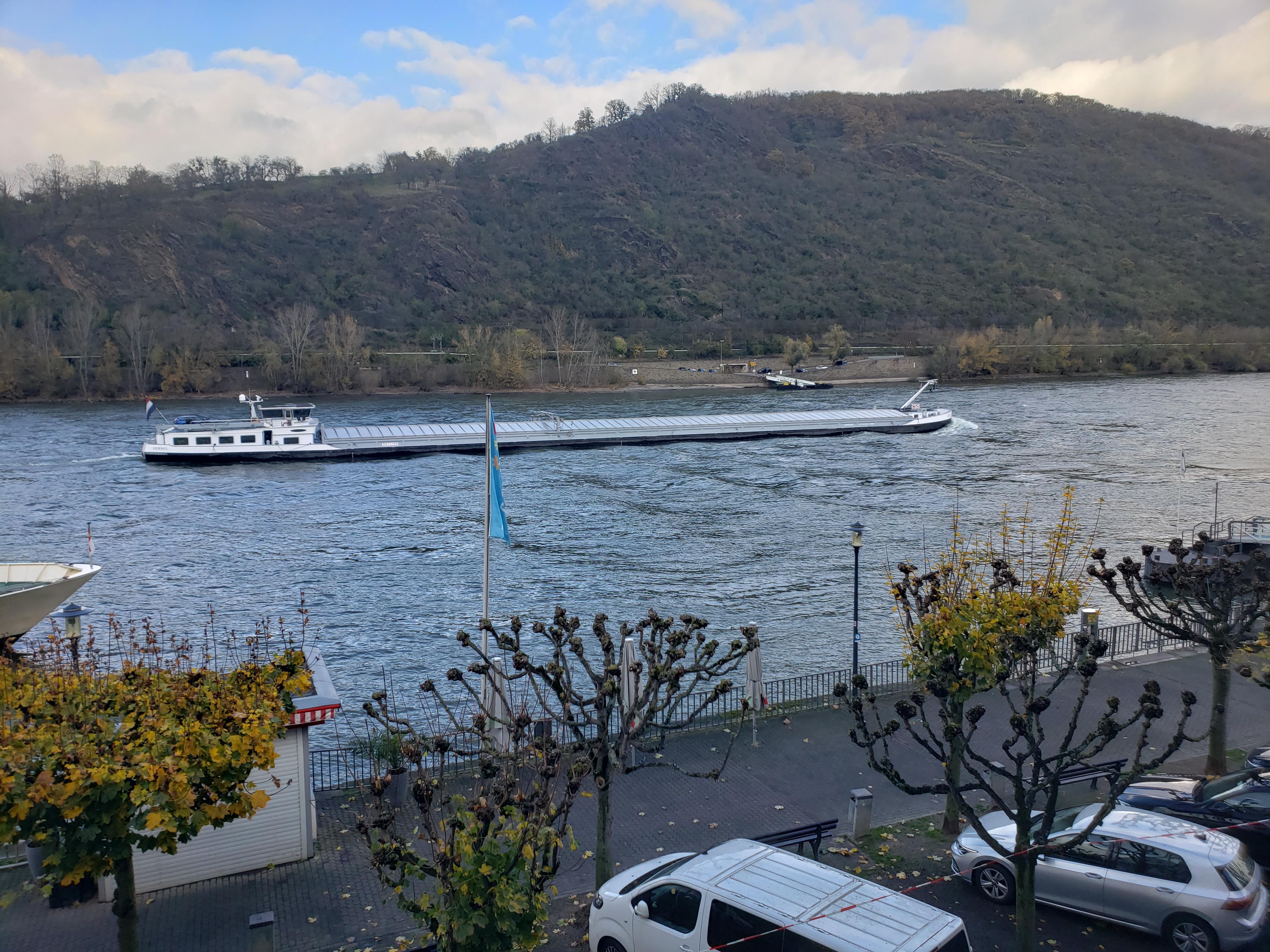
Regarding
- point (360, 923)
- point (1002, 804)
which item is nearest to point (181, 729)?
point (360, 923)

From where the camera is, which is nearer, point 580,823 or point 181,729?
point 181,729

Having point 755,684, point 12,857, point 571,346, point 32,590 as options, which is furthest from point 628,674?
point 571,346

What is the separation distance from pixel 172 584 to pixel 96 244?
107m

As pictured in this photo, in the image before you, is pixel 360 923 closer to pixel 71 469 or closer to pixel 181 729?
pixel 181 729

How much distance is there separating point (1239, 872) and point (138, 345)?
95.3m

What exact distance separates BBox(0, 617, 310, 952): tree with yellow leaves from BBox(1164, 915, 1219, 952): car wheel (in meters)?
8.38

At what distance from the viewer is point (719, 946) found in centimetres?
766

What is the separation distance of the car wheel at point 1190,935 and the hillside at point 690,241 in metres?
108

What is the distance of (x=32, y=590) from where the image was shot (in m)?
19.5

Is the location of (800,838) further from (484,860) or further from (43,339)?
(43,339)

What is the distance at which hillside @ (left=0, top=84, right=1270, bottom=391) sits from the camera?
12119cm

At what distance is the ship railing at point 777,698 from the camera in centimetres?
1455

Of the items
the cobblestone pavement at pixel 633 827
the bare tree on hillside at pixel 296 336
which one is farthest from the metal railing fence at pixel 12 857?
the bare tree on hillside at pixel 296 336

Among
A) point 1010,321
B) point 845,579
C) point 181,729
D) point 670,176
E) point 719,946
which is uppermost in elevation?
point 670,176
